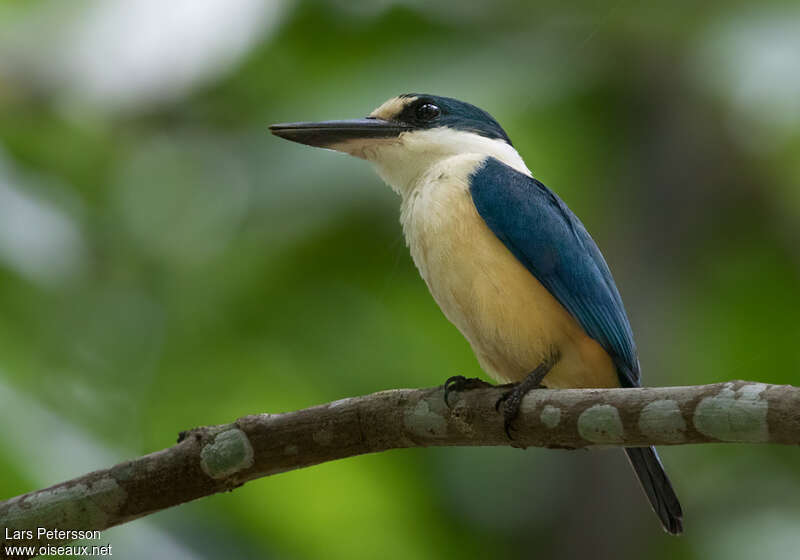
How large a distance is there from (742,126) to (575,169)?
1.02 meters

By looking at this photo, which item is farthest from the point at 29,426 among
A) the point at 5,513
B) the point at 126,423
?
the point at 5,513

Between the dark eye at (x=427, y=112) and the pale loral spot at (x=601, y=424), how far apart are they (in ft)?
6.08

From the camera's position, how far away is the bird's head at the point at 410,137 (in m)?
3.88

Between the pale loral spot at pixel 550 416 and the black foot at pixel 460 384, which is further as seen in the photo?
the black foot at pixel 460 384

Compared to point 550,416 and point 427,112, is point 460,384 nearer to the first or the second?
point 550,416

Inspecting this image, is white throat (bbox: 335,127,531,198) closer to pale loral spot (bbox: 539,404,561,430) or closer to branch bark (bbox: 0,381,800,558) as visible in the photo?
branch bark (bbox: 0,381,800,558)

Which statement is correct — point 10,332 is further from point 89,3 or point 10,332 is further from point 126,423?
point 89,3

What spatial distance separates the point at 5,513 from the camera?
2721mm

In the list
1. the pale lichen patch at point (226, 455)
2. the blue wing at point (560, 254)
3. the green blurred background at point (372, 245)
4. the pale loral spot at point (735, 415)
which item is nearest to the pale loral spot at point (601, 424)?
the pale loral spot at point (735, 415)

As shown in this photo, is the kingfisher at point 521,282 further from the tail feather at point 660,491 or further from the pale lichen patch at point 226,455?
the pale lichen patch at point 226,455

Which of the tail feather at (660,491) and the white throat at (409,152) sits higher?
the white throat at (409,152)

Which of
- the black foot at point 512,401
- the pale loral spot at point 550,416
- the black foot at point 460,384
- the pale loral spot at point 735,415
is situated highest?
the black foot at point 460,384

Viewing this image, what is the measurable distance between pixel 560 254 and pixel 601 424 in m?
1.00

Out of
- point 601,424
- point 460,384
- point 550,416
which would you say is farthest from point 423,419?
point 601,424
